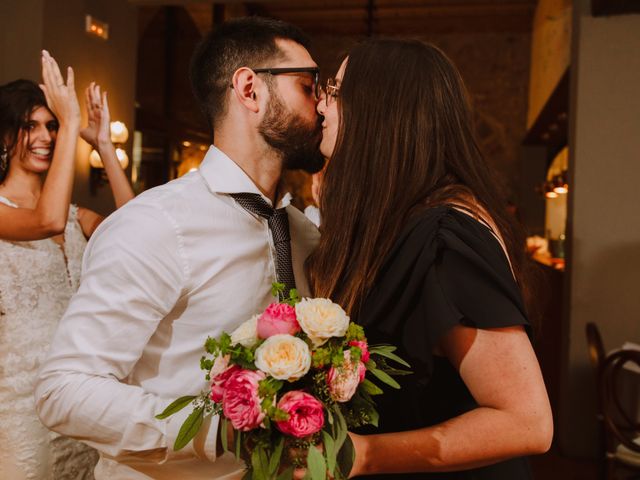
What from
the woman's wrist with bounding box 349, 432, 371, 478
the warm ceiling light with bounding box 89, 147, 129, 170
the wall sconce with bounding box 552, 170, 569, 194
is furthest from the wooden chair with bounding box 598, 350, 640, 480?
the wall sconce with bounding box 552, 170, 569, 194

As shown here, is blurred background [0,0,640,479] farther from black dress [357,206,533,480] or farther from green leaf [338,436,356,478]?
green leaf [338,436,356,478]

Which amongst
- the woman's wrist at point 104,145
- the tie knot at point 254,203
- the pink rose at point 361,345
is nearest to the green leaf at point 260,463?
the pink rose at point 361,345

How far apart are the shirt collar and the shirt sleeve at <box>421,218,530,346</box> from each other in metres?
0.60

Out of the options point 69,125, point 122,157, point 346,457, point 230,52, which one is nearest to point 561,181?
point 122,157

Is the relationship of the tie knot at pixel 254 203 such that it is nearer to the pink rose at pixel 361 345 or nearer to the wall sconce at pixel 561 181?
the pink rose at pixel 361 345

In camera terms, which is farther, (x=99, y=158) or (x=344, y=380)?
(x=99, y=158)

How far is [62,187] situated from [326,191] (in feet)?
4.47

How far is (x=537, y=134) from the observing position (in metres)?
9.38

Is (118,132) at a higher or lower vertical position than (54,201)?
higher

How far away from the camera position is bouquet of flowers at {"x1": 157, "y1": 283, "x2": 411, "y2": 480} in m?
0.97

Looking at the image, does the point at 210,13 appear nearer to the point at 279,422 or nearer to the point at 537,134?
the point at 537,134

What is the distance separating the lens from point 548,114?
774cm

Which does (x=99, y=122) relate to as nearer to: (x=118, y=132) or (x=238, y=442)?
(x=238, y=442)

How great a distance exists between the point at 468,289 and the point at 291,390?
15.0 inches
